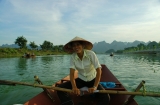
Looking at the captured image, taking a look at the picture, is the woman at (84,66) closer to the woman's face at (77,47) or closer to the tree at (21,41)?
the woman's face at (77,47)

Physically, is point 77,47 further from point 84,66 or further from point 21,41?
point 21,41

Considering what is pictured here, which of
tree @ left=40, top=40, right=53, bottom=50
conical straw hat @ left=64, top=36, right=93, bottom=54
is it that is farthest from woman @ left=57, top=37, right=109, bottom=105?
tree @ left=40, top=40, right=53, bottom=50

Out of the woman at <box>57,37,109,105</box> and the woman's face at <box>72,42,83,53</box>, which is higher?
the woman's face at <box>72,42,83,53</box>

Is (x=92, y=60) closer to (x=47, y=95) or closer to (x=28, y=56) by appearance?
(x=47, y=95)

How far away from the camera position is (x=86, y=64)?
164 inches

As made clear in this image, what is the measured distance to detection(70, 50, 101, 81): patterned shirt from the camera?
413cm

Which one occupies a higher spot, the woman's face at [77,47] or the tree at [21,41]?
the tree at [21,41]

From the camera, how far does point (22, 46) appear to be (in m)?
71.8

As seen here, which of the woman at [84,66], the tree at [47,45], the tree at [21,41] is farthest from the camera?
the tree at [47,45]

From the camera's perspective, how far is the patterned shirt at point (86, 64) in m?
4.13

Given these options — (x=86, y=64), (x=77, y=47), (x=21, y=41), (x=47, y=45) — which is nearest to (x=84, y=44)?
(x=77, y=47)

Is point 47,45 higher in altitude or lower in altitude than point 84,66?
higher

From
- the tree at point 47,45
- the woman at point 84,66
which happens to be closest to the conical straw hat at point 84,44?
the woman at point 84,66

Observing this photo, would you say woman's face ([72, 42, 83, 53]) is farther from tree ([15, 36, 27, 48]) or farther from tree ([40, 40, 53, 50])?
tree ([40, 40, 53, 50])
